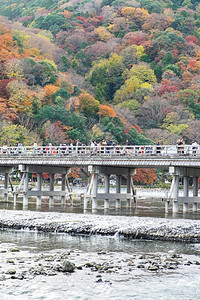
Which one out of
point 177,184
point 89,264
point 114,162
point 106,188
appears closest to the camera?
point 89,264

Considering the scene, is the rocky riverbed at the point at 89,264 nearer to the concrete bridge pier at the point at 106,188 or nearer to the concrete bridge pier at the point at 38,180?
the concrete bridge pier at the point at 106,188

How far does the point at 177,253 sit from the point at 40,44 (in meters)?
111

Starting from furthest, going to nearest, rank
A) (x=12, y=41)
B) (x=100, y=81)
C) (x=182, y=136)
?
(x=100, y=81)
(x=12, y=41)
(x=182, y=136)

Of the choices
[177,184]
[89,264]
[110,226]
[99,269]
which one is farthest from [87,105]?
[99,269]

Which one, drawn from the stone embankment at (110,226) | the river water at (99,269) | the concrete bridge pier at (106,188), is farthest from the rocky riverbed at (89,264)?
the concrete bridge pier at (106,188)

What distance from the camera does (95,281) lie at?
18.3m

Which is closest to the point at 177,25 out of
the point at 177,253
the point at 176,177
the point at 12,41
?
the point at 12,41

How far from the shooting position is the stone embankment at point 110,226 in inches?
1068

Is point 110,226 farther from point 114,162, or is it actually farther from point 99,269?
point 114,162

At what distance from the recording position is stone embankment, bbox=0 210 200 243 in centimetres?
2712

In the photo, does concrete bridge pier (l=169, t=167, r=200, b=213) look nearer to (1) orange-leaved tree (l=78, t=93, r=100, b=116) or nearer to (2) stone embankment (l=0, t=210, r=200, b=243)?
(2) stone embankment (l=0, t=210, r=200, b=243)

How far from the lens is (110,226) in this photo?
29.3 meters

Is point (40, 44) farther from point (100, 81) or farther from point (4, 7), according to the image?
point (4, 7)

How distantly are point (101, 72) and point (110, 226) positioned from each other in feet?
325
